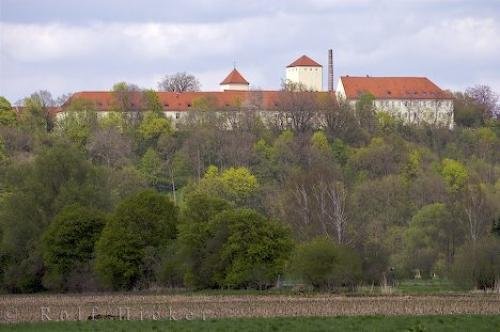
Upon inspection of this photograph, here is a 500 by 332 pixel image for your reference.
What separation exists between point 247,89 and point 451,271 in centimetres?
12280

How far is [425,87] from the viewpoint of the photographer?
177m

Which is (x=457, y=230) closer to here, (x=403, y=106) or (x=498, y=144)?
(x=498, y=144)

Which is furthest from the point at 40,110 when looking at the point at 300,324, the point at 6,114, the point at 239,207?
the point at 300,324

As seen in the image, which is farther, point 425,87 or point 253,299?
point 425,87

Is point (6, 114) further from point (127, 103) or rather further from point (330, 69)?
point (330, 69)

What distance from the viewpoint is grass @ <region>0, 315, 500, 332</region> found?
40.2 m

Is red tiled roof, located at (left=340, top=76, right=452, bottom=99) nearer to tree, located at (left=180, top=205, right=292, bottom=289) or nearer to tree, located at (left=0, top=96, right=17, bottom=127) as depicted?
tree, located at (left=0, top=96, right=17, bottom=127)

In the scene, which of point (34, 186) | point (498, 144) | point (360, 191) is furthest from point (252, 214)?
point (498, 144)

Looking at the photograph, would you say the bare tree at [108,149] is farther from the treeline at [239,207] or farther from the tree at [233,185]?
the tree at [233,185]

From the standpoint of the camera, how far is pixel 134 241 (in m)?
67.6

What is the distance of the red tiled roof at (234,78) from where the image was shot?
191375 millimetres

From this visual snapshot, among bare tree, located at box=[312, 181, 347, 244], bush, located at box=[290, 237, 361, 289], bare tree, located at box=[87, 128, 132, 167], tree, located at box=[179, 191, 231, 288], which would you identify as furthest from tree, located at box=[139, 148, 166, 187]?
bush, located at box=[290, 237, 361, 289]

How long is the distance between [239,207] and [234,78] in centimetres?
9311

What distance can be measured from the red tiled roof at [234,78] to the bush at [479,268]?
132 meters
